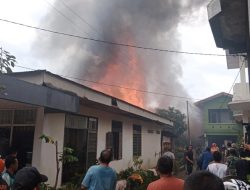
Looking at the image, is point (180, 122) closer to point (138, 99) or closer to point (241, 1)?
point (138, 99)

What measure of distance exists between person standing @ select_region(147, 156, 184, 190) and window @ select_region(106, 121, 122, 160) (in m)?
8.46

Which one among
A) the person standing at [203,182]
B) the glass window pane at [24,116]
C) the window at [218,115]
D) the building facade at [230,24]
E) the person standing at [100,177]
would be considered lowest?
the person standing at [100,177]

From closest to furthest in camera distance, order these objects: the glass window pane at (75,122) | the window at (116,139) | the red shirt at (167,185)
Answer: the red shirt at (167,185) → the glass window pane at (75,122) → the window at (116,139)

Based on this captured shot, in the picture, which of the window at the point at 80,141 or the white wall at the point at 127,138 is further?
the white wall at the point at 127,138

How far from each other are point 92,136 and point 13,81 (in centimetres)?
505

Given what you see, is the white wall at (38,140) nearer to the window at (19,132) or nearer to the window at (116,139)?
the window at (19,132)

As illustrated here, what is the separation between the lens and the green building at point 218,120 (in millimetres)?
33625

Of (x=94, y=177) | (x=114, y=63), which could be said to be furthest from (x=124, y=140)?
(x=114, y=63)

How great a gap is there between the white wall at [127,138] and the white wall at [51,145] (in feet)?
4.32

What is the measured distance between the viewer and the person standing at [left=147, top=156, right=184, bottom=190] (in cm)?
337

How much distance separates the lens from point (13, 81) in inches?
234

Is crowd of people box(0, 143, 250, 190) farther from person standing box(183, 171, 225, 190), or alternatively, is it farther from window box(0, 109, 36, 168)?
window box(0, 109, 36, 168)

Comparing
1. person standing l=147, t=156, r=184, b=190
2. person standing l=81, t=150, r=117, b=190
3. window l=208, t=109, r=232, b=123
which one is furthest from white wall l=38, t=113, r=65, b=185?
window l=208, t=109, r=232, b=123

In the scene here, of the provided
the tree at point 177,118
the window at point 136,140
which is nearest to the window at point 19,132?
the window at point 136,140
